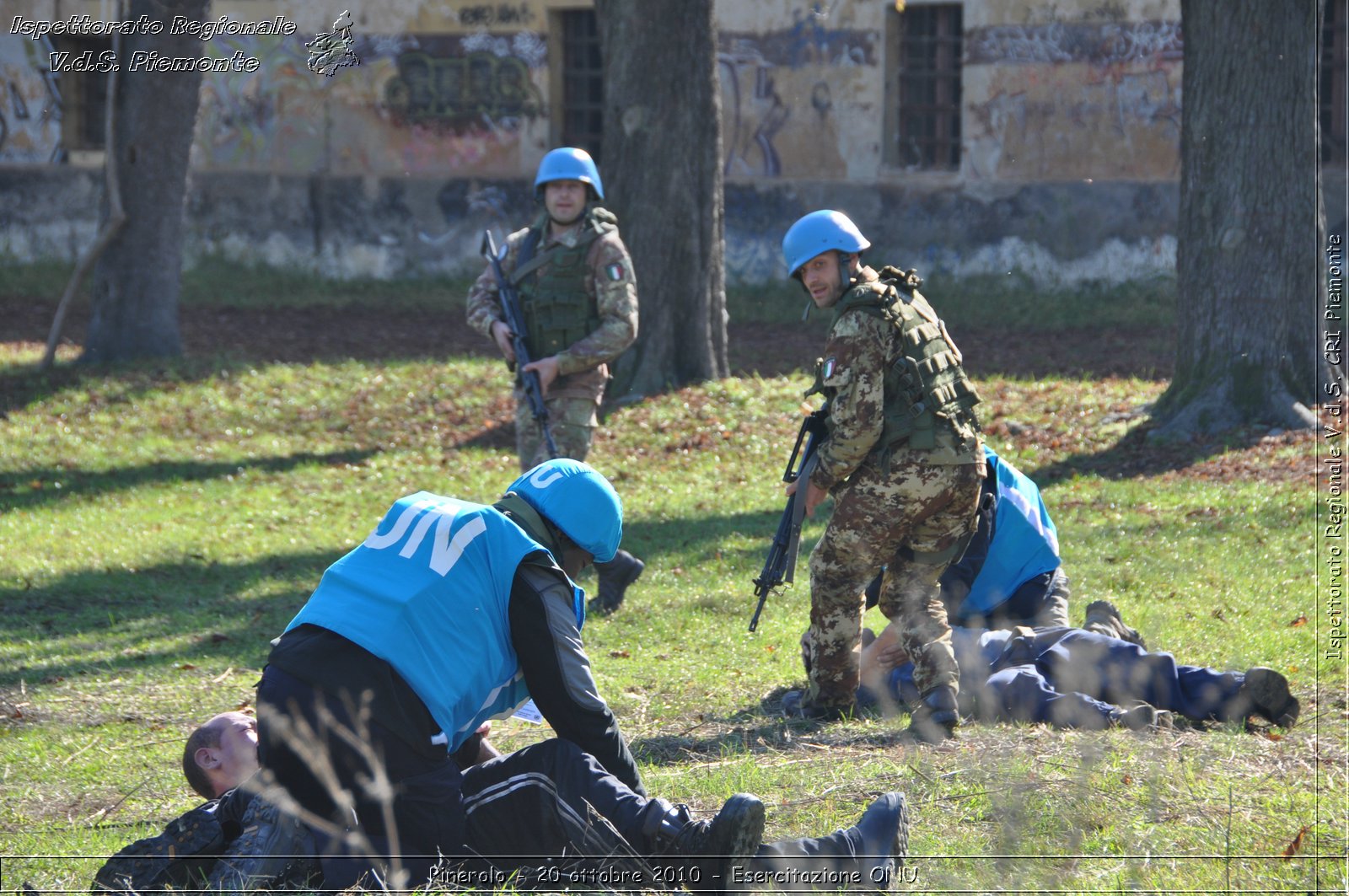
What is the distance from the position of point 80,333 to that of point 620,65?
26.5 feet

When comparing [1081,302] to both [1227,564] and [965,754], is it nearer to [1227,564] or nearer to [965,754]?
[1227,564]

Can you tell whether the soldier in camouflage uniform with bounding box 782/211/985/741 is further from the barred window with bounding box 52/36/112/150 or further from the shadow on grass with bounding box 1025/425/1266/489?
the barred window with bounding box 52/36/112/150

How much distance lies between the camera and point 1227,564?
7660 millimetres

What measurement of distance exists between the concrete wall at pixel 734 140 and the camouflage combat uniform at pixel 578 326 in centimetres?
1081

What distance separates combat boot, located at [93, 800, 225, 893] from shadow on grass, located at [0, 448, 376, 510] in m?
6.99

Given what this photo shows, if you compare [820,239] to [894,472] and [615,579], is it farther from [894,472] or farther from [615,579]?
[615,579]

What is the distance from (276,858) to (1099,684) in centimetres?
327

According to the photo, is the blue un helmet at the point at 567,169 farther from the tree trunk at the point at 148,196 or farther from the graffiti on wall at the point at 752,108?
the graffiti on wall at the point at 752,108

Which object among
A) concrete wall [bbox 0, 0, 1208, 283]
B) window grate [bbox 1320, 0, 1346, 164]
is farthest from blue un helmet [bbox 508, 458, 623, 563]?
window grate [bbox 1320, 0, 1346, 164]

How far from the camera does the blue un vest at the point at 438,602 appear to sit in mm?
3488

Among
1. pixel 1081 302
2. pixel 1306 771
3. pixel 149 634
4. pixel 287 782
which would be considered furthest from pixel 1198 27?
pixel 287 782

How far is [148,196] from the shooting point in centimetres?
1291
